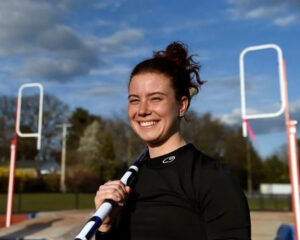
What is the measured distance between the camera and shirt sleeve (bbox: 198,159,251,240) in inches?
56.7

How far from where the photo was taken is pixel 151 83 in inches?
71.4

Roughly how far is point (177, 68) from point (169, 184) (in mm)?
594

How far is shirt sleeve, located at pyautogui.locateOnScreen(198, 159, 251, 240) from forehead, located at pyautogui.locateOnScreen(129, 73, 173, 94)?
481mm

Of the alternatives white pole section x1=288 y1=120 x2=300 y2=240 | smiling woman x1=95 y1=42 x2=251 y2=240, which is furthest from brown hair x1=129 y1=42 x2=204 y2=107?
white pole section x1=288 y1=120 x2=300 y2=240

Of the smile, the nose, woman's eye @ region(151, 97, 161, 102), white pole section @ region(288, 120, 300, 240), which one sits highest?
woman's eye @ region(151, 97, 161, 102)

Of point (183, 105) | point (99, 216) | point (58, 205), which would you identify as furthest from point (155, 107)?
point (58, 205)

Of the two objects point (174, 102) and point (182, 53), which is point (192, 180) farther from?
point (182, 53)

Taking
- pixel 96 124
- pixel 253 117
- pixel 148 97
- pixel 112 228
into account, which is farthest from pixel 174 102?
pixel 96 124

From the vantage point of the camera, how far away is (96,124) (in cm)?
5109

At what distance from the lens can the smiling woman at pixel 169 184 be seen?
4.84ft

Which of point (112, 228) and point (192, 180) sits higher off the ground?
point (192, 180)

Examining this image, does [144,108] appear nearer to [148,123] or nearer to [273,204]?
[148,123]

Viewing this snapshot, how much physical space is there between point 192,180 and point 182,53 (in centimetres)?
78

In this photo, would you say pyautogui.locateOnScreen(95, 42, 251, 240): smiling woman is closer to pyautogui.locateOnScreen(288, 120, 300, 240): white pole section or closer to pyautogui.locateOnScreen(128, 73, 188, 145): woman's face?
pyautogui.locateOnScreen(128, 73, 188, 145): woman's face
